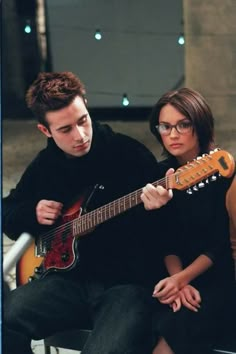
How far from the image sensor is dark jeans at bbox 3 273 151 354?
244 cm

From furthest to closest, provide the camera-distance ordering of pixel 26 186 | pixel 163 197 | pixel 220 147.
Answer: pixel 26 186, pixel 220 147, pixel 163 197

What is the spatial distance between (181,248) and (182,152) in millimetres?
369

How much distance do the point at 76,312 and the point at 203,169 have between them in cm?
74

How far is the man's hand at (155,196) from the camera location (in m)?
2.45

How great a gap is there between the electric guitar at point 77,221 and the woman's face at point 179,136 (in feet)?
0.36

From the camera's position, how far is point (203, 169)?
2.41m

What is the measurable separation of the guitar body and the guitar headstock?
465 millimetres

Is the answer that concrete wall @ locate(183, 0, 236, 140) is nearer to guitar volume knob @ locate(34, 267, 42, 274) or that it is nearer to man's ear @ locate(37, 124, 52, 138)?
man's ear @ locate(37, 124, 52, 138)

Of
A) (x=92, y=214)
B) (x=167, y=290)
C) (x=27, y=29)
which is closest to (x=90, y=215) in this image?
(x=92, y=214)

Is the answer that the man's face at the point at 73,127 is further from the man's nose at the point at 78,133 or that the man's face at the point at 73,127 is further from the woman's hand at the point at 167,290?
the woman's hand at the point at 167,290

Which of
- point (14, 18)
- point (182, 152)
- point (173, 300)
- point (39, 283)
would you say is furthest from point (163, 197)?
point (14, 18)

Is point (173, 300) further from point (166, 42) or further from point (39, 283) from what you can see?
point (166, 42)

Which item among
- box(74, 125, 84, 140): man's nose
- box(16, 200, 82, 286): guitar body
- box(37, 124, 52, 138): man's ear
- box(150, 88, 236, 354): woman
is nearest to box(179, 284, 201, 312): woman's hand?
box(150, 88, 236, 354): woman

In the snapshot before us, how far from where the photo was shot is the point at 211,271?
257 cm
